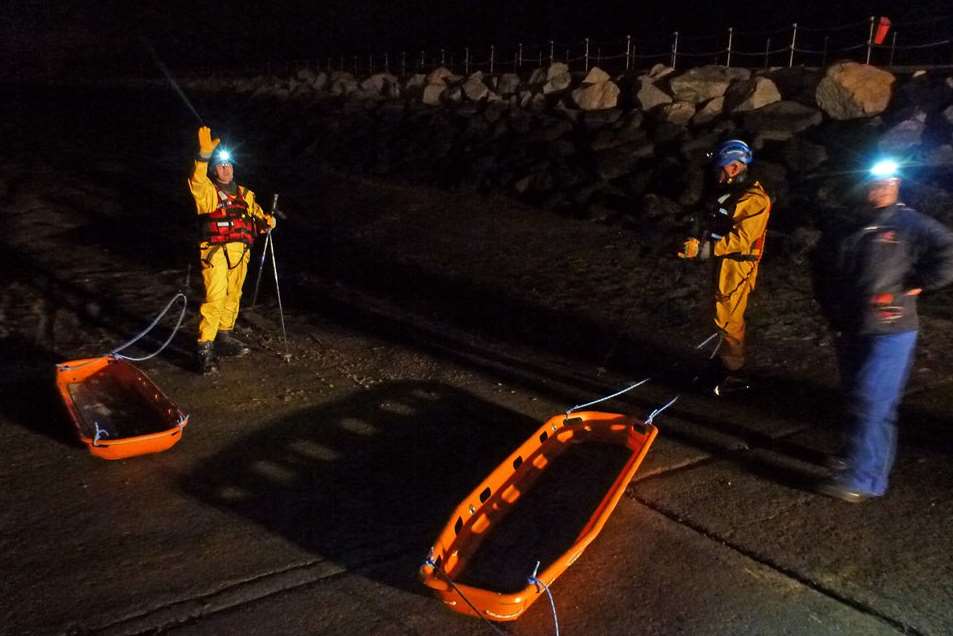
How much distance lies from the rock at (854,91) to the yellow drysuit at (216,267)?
31.9 ft

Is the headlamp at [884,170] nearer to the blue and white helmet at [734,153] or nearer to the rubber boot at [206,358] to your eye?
the blue and white helmet at [734,153]

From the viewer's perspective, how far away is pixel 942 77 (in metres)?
12.7

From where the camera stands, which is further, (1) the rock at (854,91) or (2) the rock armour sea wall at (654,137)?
(1) the rock at (854,91)

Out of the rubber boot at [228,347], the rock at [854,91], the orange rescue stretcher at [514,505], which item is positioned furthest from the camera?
the rock at [854,91]

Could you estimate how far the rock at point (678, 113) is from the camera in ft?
48.4

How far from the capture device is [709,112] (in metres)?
14.6

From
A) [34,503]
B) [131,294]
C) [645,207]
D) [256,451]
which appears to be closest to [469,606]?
[256,451]

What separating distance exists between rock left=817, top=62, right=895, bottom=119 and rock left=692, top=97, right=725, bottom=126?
1.72 m

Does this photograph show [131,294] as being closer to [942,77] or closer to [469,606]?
[469,606]

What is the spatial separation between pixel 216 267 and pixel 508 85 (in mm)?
14358

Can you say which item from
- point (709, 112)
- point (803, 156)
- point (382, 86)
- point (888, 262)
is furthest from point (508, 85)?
point (888, 262)

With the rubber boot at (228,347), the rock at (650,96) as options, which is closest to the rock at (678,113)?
the rock at (650,96)

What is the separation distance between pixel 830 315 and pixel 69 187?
16.1m

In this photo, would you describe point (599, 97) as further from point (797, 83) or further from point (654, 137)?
point (797, 83)
